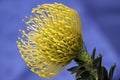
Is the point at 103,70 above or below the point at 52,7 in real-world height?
below

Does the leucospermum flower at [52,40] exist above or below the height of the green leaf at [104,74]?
above

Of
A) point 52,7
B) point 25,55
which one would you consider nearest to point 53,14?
point 52,7

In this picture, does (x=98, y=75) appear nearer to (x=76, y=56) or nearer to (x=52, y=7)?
(x=76, y=56)

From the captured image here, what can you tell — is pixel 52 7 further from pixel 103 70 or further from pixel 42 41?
pixel 103 70

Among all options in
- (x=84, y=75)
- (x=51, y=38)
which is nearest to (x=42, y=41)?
(x=51, y=38)

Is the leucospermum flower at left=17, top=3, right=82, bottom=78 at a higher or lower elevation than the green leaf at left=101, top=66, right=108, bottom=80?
higher

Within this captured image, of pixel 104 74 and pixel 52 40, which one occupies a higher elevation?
pixel 52 40
